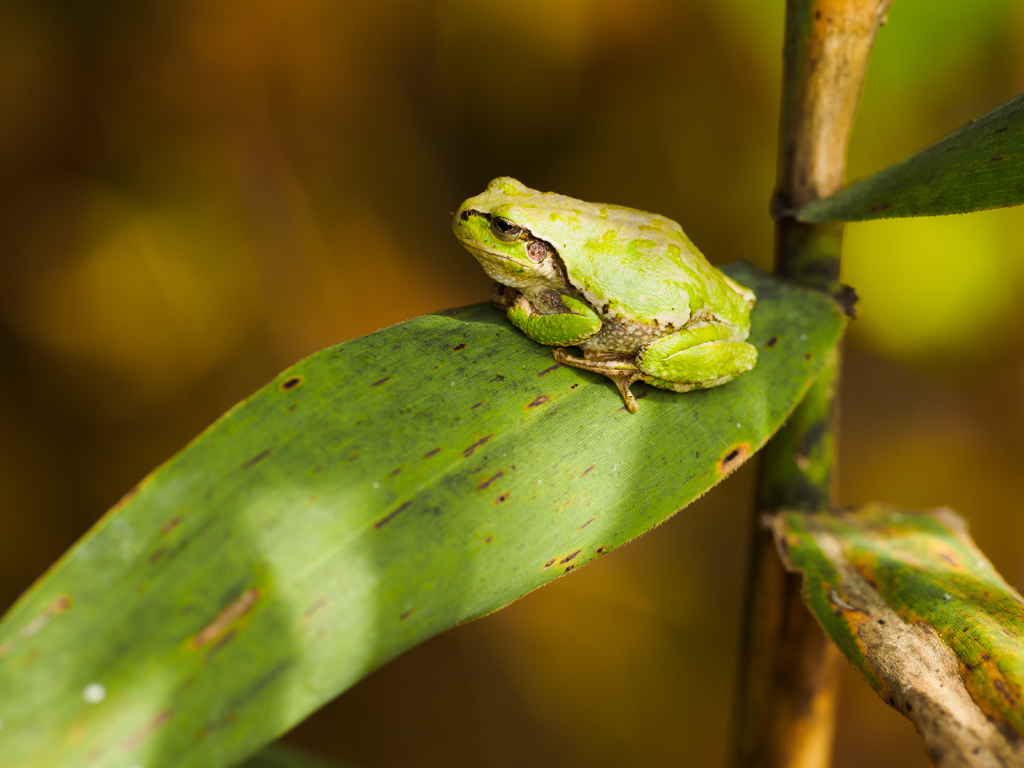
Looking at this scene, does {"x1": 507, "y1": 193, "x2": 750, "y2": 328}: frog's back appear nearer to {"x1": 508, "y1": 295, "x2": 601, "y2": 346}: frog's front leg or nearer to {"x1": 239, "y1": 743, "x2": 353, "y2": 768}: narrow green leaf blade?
{"x1": 508, "y1": 295, "x2": 601, "y2": 346}: frog's front leg

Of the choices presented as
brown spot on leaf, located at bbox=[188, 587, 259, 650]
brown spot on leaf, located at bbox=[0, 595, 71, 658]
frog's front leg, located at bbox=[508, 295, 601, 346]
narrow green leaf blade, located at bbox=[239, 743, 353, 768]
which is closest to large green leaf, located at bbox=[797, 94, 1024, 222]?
frog's front leg, located at bbox=[508, 295, 601, 346]

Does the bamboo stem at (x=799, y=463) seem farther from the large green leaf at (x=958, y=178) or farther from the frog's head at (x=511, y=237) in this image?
the frog's head at (x=511, y=237)

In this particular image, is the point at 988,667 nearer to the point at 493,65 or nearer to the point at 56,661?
the point at 56,661

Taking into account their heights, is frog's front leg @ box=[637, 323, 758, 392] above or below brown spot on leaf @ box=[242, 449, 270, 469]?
below

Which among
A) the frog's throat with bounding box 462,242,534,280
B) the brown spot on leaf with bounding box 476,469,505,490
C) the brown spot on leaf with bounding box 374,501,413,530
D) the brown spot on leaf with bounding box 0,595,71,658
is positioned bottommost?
the brown spot on leaf with bounding box 476,469,505,490

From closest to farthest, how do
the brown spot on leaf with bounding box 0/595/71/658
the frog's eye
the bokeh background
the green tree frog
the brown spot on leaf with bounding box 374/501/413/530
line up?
the brown spot on leaf with bounding box 0/595/71/658 → the brown spot on leaf with bounding box 374/501/413/530 → the green tree frog → the frog's eye → the bokeh background

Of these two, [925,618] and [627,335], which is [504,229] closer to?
[627,335]

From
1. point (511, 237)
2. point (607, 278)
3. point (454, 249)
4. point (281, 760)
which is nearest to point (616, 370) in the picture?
point (607, 278)

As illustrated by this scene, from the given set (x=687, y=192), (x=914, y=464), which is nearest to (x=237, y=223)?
(x=687, y=192)
